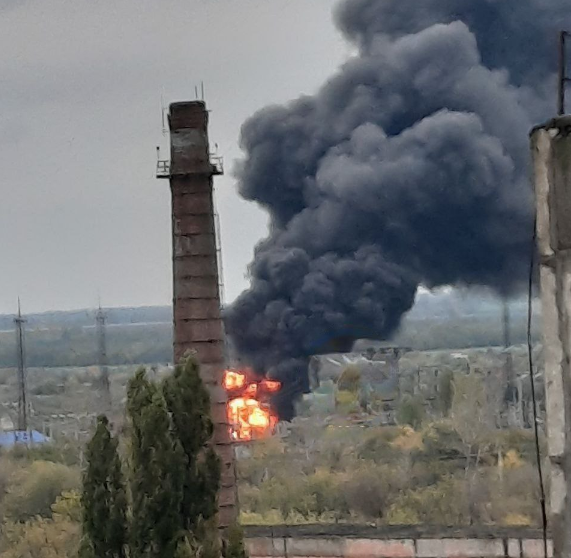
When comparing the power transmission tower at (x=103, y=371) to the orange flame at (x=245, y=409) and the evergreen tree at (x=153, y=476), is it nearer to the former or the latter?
the orange flame at (x=245, y=409)

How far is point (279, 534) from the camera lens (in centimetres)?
1716

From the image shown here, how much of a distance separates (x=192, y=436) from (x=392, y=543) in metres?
7.26

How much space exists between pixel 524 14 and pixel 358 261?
994 centimetres

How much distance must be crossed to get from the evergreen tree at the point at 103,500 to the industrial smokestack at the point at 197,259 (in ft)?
11.4

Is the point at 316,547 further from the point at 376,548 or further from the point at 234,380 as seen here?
the point at 234,380

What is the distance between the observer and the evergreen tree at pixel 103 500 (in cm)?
1011

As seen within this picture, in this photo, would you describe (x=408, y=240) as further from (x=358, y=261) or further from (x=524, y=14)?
(x=524, y=14)

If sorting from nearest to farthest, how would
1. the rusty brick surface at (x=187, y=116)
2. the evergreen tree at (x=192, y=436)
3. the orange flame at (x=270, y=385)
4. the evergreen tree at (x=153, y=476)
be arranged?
the evergreen tree at (x=153, y=476), the evergreen tree at (x=192, y=436), the rusty brick surface at (x=187, y=116), the orange flame at (x=270, y=385)

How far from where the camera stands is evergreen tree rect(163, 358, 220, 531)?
33.0ft

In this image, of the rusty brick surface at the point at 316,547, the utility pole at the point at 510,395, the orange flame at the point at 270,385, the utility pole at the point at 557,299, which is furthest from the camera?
the utility pole at the point at 510,395

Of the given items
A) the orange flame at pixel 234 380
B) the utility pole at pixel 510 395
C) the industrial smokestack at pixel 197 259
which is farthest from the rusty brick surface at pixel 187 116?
the utility pole at pixel 510 395

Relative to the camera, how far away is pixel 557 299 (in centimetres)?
241

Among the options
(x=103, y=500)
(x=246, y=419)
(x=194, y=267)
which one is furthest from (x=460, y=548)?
(x=103, y=500)

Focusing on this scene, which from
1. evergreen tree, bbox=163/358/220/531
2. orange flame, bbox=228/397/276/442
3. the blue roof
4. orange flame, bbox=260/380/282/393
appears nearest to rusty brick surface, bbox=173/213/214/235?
evergreen tree, bbox=163/358/220/531
